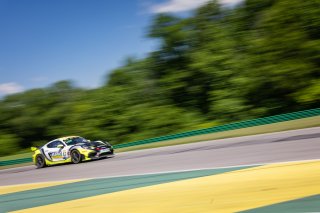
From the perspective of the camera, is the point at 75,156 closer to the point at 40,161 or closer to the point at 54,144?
the point at 54,144

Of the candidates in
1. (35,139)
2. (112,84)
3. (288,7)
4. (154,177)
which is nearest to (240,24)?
(288,7)

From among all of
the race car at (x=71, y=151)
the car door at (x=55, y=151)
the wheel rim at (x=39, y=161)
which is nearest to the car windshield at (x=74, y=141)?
the race car at (x=71, y=151)

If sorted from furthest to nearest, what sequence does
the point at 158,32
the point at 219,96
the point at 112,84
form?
the point at 112,84
the point at 158,32
the point at 219,96

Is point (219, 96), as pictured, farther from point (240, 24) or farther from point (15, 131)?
point (15, 131)

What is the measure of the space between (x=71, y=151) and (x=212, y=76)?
33.2 metres

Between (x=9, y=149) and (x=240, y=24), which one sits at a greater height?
(x=240, y=24)

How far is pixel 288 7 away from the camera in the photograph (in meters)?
40.6

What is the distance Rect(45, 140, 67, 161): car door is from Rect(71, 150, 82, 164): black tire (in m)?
0.46

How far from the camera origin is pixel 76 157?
20.4 m

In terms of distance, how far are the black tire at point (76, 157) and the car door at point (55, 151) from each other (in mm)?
457

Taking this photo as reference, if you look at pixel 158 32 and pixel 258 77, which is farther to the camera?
pixel 158 32

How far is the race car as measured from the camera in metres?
20.0

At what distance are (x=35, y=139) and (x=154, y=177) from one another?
69320mm

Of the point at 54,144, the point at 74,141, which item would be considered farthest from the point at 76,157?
the point at 54,144
